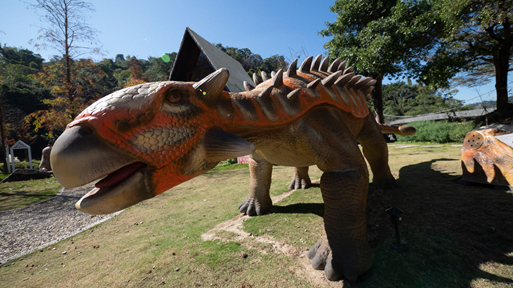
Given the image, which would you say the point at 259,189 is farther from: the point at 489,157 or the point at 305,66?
the point at 489,157

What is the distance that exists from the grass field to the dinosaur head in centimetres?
119

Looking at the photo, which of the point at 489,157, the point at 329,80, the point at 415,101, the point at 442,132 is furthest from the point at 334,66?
the point at 415,101

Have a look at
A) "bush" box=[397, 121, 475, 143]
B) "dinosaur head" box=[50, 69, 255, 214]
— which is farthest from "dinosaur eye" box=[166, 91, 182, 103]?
"bush" box=[397, 121, 475, 143]

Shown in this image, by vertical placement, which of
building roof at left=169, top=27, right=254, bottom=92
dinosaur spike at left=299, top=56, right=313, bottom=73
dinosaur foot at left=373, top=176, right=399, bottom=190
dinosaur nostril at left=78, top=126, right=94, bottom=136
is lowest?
dinosaur foot at left=373, top=176, right=399, bottom=190

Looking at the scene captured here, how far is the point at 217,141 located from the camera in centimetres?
137

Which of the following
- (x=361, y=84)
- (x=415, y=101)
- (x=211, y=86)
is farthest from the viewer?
(x=415, y=101)

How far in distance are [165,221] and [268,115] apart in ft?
9.19

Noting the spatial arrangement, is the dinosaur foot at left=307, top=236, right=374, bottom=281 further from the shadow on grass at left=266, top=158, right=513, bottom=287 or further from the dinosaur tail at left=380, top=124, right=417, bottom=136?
the dinosaur tail at left=380, top=124, right=417, bottom=136

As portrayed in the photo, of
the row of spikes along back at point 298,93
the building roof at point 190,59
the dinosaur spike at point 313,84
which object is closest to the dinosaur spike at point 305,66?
the row of spikes along back at point 298,93

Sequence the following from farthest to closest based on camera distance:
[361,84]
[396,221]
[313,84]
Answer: [361,84] → [396,221] → [313,84]

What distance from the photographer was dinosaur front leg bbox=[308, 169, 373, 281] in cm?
178

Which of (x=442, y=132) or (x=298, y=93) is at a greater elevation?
(x=298, y=93)

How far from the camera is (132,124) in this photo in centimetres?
112

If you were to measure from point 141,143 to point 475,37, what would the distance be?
629 inches
